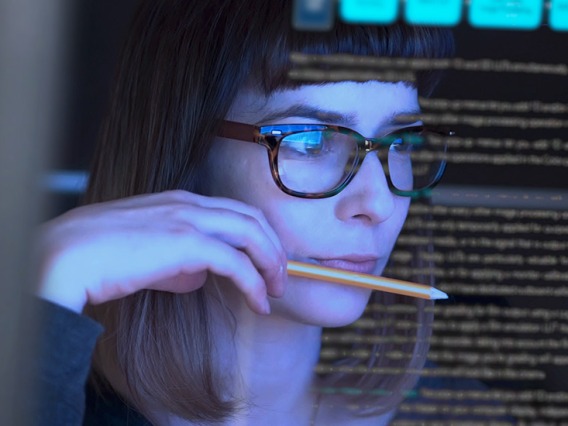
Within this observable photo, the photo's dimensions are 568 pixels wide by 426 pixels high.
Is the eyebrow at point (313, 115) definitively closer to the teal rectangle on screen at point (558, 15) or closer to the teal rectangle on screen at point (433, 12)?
the teal rectangle on screen at point (433, 12)

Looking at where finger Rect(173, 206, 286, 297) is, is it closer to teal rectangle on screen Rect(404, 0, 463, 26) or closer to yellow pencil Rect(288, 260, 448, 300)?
yellow pencil Rect(288, 260, 448, 300)

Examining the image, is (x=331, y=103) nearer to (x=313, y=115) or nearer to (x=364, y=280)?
(x=313, y=115)

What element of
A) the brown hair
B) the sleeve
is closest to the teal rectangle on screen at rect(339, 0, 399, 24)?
the brown hair

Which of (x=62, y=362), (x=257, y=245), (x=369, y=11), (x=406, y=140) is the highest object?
(x=369, y=11)

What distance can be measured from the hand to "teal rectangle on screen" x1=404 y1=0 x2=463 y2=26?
0.22 metres

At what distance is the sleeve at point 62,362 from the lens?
0.72 metres

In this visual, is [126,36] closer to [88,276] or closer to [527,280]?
[88,276]

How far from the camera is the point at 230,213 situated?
0.80 meters

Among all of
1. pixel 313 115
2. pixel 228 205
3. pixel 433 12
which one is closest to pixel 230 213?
pixel 228 205

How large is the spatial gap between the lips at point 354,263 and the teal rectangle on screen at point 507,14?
0.23 meters

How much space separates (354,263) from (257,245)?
→ 10cm

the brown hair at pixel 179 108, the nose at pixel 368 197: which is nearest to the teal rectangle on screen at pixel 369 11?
the brown hair at pixel 179 108

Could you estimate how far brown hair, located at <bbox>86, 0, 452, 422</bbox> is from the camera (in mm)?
807

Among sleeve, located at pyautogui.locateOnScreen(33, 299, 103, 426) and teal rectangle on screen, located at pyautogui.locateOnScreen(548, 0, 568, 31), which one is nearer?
sleeve, located at pyautogui.locateOnScreen(33, 299, 103, 426)
